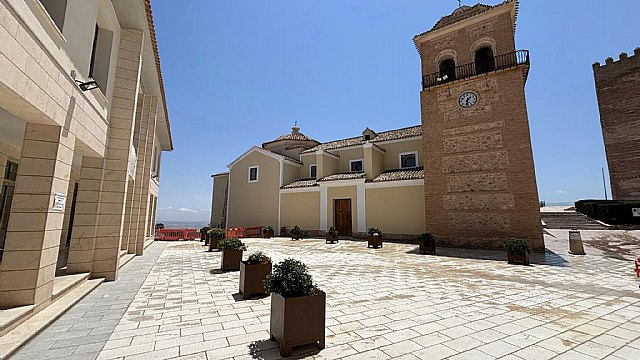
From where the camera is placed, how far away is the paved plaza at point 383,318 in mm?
3221

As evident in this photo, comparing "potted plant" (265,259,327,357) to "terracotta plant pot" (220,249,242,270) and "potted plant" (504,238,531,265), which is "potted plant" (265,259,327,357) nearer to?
"terracotta plant pot" (220,249,242,270)

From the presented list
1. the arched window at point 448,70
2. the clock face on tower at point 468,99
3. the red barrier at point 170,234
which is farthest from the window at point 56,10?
the red barrier at point 170,234

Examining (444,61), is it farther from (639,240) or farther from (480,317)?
(480,317)

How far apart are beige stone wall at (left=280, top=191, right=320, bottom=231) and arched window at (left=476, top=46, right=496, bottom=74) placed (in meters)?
12.9

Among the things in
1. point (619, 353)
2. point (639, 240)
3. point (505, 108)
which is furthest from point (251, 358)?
point (639, 240)

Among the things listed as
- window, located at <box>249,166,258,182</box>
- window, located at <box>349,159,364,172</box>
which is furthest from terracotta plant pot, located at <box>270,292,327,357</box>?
window, located at <box>249,166,258,182</box>

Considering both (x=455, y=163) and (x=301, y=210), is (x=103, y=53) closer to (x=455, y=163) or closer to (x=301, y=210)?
(x=455, y=163)

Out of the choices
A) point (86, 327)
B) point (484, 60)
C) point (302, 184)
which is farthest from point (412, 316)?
point (302, 184)

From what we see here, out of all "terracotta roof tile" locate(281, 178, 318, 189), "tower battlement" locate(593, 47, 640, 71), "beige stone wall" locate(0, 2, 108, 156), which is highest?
"tower battlement" locate(593, 47, 640, 71)

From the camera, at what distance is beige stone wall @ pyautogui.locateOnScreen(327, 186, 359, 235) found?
1856cm

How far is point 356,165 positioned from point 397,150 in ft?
11.2

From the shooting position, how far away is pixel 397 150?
20125 mm

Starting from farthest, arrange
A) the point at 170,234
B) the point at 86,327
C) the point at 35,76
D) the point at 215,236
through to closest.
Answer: the point at 170,234
the point at 215,236
the point at 86,327
the point at 35,76

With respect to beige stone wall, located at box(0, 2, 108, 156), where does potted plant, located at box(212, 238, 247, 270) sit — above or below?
below
